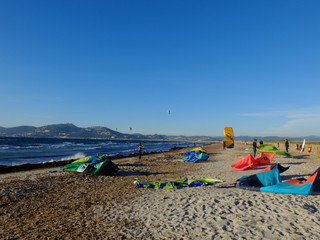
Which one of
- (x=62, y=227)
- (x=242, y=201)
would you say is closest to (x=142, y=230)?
(x=62, y=227)

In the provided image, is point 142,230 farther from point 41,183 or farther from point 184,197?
point 41,183

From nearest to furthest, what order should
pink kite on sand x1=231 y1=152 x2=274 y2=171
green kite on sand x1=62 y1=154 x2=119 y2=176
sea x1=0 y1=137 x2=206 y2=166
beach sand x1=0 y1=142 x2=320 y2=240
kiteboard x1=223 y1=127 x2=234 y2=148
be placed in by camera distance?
beach sand x1=0 y1=142 x2=320 y2=240, green kite on sand x1=62 y1=154 x2=119 y2=176, pink kite on sand x1=231 y1=152 x2=274 y2=171, sea x1=0 y1=137 x2=206 y2=166, kiteboard x1=223 y1=127 x2=234 y2=148

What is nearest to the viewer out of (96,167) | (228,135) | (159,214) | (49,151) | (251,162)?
(159,214)

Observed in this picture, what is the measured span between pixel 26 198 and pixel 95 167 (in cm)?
455

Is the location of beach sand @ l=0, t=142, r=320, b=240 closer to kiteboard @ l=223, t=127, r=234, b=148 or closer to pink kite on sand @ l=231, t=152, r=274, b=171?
pink kite on sand @ l=231, t=152, r=274, b=171

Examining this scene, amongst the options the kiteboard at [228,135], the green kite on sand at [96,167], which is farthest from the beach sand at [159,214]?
the kiteboard at [228,135]

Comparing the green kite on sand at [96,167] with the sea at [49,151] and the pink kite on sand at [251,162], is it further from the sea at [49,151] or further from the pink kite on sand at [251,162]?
the sea at [49,151]

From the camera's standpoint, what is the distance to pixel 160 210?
6.12 m

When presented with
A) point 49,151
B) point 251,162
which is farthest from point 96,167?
point 49,151

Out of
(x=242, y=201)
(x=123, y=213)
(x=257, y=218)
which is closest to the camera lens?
(x=257, y=218)

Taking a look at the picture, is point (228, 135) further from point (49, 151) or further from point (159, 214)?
point (49, 151)

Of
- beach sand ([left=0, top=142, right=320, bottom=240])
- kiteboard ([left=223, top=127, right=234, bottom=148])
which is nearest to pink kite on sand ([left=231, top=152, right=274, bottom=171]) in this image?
beach sand ([left=0, top=142, right=320, bottom=240])

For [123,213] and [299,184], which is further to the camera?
[299,184]

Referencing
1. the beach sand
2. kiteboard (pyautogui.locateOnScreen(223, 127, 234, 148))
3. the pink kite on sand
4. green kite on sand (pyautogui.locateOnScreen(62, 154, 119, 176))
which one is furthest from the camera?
kiteboard (pyautogui.locateOnScreen(223, 127, 234, 148))
